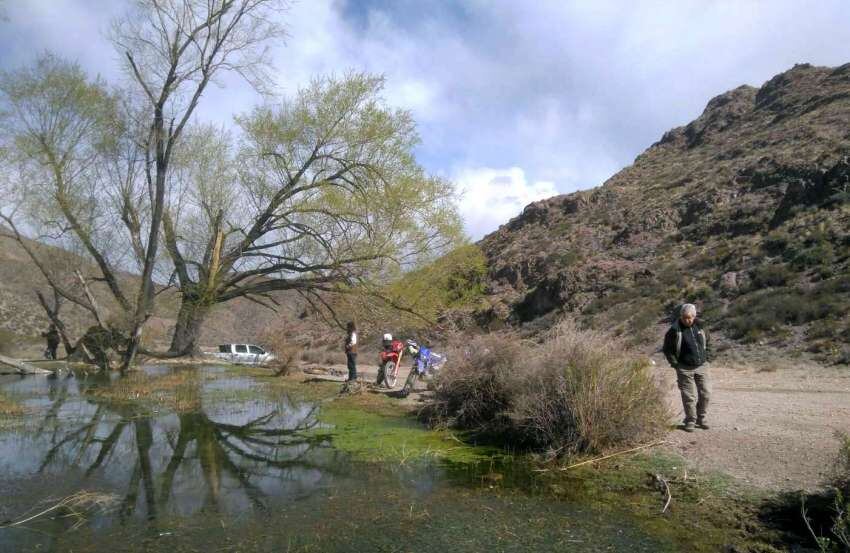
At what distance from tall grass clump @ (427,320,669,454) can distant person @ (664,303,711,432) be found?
391 millimetres

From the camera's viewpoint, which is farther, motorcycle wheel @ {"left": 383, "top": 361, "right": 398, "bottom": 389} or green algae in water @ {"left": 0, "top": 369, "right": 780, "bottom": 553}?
motorcycle wheel @ {"left": 383, "top": 361, "right": 398, "bottom": 389}

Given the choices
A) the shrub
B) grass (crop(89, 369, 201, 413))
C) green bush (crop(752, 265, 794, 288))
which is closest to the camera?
the shrub

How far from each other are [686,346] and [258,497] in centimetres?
606

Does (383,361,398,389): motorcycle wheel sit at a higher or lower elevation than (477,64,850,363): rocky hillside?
lower

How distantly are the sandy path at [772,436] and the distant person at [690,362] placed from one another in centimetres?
24

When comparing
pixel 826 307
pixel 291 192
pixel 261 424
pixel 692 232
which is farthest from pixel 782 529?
pixel 692 232

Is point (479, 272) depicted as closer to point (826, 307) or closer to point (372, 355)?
point (826, 307)

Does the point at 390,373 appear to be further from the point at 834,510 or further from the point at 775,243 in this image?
the point at 775,243

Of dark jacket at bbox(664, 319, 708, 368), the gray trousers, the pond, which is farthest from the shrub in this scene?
dark jacket at bbox(664, 319, 708, 368)

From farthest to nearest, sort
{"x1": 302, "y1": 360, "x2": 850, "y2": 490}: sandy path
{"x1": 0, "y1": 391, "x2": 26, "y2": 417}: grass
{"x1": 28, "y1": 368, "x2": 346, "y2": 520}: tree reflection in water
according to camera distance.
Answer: {"x1": 0, "y1": 391, "x2": 26, "y2": 417}: grass, {"x1": 28, "y1": 368, "x2": 346, "y2": 520}: tree reflection in water, {"x1": 302, "y1": 360, "x2": 850, "y2": 490}: sandy path

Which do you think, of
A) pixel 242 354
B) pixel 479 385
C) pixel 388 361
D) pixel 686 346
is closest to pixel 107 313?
pixel 242 354

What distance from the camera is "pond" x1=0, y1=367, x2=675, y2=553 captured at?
17.9 ft

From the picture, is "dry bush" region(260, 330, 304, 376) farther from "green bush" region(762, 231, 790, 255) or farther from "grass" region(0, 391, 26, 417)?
"green bush" region(762, 231, 790, 255)

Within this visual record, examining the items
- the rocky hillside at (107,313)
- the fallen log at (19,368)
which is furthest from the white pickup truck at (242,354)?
the fallen log at (19,368)
